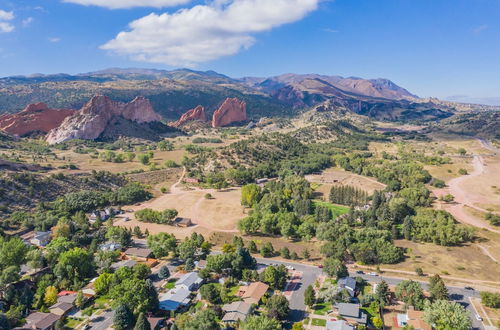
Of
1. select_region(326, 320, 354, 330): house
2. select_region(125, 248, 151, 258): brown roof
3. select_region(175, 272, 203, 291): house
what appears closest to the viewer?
select_region(326, 320, 354, 330): house

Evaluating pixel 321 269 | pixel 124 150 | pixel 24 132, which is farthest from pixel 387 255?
pixel 24 132

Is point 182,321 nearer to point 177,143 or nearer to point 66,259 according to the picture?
point 66,259

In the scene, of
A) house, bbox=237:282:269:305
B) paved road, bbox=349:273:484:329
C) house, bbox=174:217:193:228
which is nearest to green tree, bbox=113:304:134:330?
house, bbox=237:282:269:305

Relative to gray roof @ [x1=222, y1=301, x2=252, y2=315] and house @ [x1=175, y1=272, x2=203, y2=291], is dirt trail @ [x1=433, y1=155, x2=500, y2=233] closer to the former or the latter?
gray roof @ [x1=222, y1=301, x2=252, y2=315]

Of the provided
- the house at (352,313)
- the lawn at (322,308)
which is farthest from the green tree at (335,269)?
the house at (352,313)

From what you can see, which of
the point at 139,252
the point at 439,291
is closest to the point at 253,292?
the point at 139,252

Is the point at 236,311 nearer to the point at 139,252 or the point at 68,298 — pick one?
the point at 68,298
